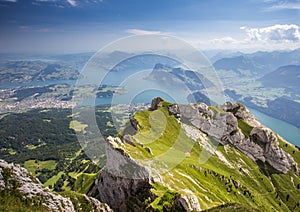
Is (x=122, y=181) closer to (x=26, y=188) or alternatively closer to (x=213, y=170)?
(x=26, y=188)

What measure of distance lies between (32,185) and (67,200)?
8188 mm

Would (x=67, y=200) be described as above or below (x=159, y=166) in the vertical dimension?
above

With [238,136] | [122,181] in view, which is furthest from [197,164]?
[238,136]

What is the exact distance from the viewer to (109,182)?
69625 mm

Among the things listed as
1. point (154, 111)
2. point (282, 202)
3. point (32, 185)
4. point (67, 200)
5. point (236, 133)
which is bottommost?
point (282, 202)

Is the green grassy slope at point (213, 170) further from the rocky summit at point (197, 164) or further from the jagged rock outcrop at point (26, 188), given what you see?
the jagged rock outcrop at point (26, 188)

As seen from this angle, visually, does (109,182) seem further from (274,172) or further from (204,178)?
(274,172)

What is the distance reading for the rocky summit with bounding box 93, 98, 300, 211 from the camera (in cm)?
6316

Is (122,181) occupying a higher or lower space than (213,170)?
higher

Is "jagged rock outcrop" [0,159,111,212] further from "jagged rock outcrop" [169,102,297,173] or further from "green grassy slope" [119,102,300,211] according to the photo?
"jagged rock outcrop" [169,102,297,173]

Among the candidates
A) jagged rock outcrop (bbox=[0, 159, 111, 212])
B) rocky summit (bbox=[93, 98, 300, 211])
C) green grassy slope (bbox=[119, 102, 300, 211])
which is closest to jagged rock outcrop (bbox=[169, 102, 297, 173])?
rocky summit (bbox=[93, 98, 300, 211])

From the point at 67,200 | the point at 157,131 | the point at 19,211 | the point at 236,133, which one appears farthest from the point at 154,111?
the point at 19,211

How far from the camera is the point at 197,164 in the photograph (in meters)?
107

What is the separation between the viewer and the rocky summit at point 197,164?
207 feet
